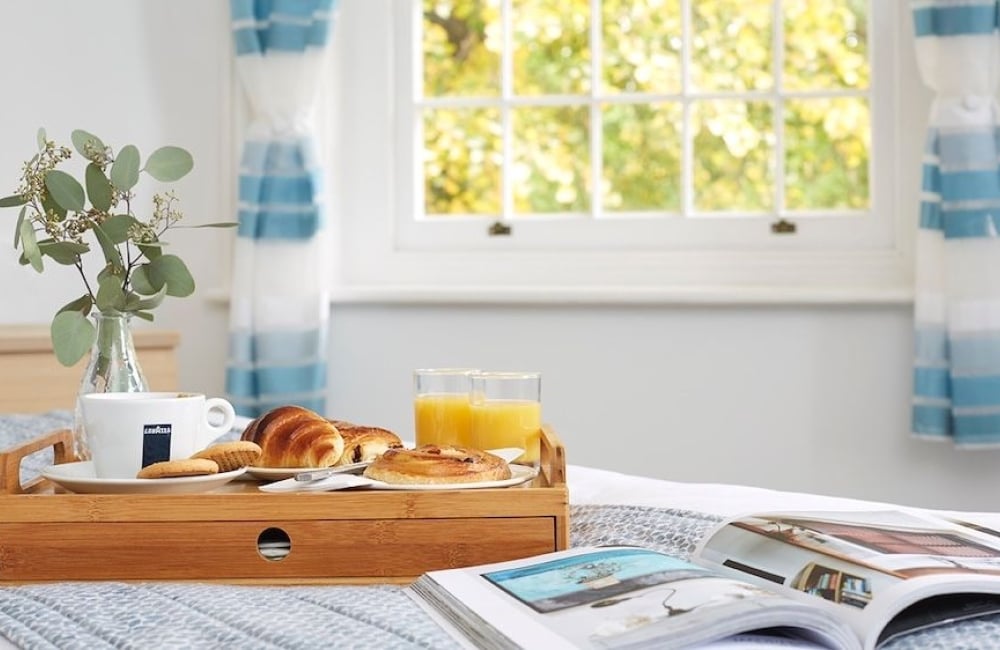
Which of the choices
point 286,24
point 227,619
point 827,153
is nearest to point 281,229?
point 286,24

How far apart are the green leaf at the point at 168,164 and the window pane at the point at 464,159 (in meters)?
1.69

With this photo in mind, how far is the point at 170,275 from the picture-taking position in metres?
1.21

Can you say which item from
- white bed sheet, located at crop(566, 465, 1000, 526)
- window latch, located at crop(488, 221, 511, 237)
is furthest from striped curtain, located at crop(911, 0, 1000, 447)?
white bed sheet, located at crop(566, 465, 1000, 526)

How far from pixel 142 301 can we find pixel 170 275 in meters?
0.04

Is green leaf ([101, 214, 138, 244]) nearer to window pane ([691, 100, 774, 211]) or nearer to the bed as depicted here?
the bed

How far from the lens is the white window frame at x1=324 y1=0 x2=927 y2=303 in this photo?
2.68 m

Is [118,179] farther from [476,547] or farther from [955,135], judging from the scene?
[955,135]

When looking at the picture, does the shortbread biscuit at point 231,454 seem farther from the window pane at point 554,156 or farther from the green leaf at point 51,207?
the window pane at point 554,156

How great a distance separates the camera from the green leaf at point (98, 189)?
1.20 metres

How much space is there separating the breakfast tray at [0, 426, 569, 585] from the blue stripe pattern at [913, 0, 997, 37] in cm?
190

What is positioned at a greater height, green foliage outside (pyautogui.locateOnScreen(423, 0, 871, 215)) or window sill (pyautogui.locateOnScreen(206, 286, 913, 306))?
green foliage outside (pyautogui.locateOnScreen(423, 0, 871, 215))

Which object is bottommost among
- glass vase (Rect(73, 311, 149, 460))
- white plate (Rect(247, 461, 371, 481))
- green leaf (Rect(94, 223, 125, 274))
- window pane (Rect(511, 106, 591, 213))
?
white plate (Rect(247, 461, 371, 481))

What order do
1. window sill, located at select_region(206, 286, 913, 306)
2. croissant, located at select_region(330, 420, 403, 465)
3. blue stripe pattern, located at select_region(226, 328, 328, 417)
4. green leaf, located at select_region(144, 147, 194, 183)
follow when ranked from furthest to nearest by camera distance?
1. blue stripe pattern, located at select_region(226, 328, 328, 417)
2. window sill, located at select_region(206, 286, 913, 306)
3. green leaf, located at select_region(144, 147, 194, 183)
4. croissant, located at select_region(330, 420, 403, 465)

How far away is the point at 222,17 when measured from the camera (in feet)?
9.69
